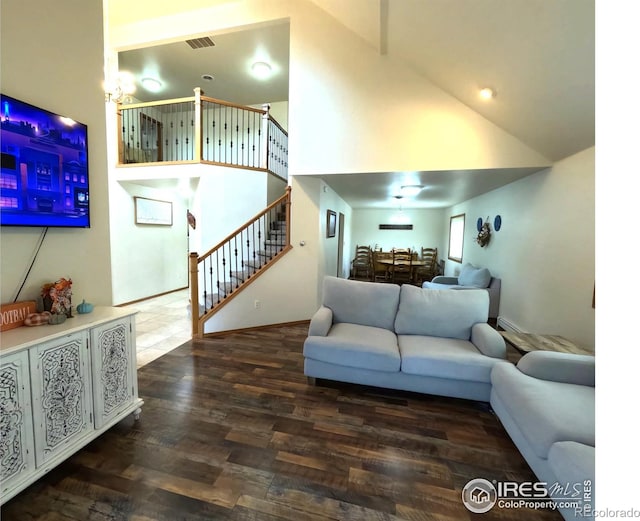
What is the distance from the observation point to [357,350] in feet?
7.63

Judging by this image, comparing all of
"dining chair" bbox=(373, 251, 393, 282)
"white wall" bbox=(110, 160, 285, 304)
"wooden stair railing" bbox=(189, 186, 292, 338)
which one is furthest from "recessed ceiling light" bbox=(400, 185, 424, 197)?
"white wall" bbox=(110, 160, 285, 304)

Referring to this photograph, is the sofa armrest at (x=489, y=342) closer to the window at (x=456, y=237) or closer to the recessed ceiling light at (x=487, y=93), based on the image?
the recessed ceiling light at (x=487, y=93)

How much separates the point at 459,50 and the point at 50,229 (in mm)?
3711

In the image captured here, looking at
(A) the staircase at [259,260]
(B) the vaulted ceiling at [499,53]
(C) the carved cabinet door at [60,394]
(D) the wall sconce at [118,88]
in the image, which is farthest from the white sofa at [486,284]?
(D) the wall sconce at [118,88]

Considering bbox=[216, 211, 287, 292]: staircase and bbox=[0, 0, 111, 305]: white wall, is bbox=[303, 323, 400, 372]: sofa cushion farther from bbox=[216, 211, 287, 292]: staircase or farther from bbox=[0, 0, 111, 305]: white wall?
bbox=[216, 211, 287, 292]: staircase

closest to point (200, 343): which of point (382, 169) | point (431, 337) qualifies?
point (431, 337)

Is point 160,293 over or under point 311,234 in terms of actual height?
under

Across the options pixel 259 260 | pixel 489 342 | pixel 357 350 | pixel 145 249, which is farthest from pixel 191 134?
pixel 489 342

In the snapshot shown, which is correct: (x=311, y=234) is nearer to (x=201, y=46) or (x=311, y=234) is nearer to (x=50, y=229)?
(x=50, y=229)

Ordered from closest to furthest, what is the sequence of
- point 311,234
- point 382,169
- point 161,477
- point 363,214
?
point 161,477, point 382,169, point 311,234, point 363,214

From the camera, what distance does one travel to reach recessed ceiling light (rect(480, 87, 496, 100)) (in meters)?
2.92

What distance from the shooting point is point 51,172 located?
161 cm

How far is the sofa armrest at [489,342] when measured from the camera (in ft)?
7.22
